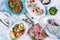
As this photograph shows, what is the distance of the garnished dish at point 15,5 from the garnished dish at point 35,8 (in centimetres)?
6

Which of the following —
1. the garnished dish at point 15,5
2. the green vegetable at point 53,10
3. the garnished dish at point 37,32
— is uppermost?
the garnished dish at point 15,5

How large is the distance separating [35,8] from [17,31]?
23 centimetres

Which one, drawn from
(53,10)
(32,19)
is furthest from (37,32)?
(53,10)

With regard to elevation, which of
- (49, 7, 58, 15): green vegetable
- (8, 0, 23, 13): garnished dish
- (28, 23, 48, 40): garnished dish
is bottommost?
(28, 23, 48, 40): garnished dish

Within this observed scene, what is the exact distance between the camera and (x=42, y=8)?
131 centimetres

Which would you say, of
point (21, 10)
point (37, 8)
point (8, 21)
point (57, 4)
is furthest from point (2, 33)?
point (57, 4)

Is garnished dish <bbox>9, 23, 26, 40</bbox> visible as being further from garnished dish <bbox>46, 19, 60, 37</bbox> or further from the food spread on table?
garnished dish <bbox>46, 19, 60, 37</bbox>

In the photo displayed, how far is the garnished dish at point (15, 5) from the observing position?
129 centimetres

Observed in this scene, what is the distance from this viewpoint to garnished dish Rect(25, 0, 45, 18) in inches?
51.4

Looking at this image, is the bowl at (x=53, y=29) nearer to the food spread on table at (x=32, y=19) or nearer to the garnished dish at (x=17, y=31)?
the food spread on table at (x=32, y=19)

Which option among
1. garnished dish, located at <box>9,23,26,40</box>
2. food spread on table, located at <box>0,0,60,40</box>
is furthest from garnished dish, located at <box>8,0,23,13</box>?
garnished dish, located at <box>9,23,26,40</box>

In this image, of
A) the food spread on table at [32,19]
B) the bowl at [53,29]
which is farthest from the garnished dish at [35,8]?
the bowl at [53,29]

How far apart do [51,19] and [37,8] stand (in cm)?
14

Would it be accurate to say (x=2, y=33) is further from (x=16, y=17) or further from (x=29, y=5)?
(x=29, y=5)
